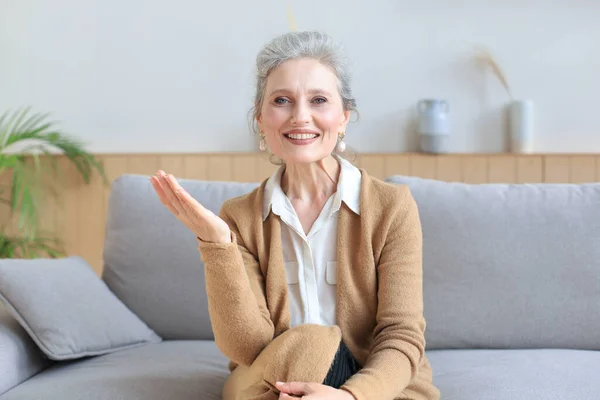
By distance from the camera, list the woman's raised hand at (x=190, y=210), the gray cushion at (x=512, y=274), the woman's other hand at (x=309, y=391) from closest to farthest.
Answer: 1. the woman's other hand at (x=309, y=391)
2. the woman's raised hand at (x=190, y=210)
3. the gray cushion at (x=512, y=274)

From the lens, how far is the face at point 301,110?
160 cm

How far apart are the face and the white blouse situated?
0.39 feet

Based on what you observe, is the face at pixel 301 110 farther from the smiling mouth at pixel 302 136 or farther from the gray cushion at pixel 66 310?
the gray cushion at pixel 66 310

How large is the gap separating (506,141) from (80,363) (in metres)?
2.02

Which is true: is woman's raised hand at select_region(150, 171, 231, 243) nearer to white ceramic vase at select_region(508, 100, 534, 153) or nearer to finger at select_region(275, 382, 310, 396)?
finger at select_region(275, 382, 310, 396)

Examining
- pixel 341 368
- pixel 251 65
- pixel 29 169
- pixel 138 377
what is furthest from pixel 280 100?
pixel 29 169

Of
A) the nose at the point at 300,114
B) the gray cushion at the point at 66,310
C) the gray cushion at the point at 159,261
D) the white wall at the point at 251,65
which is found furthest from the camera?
the white wall at the point at 251,65

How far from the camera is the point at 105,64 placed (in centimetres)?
339

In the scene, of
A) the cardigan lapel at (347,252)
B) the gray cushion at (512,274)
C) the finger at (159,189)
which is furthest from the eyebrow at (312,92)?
the gray cushion at (512,274)

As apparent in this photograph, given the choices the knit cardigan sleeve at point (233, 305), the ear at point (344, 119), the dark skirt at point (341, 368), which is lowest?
the dark skirt at point (341, 368)

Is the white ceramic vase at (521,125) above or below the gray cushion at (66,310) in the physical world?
above

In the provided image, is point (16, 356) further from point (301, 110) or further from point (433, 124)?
point (433, 124)

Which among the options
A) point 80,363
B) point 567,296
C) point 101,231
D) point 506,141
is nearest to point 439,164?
point 506,141

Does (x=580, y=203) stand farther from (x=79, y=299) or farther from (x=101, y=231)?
(x=101, y=231)
